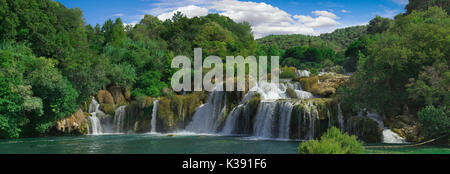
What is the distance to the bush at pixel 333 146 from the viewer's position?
35.5 feet

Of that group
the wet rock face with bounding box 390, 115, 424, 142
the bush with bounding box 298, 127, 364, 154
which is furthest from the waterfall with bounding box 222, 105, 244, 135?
the bush with bounding box 298, 127, 364, 154

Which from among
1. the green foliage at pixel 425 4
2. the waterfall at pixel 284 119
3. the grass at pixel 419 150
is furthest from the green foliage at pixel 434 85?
the green foliage at pixel 425 4

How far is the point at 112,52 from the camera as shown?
39.7m

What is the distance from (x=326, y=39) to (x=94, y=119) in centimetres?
9201

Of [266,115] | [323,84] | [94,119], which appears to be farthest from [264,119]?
[94,119]

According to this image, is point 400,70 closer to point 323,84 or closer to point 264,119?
point 323,84

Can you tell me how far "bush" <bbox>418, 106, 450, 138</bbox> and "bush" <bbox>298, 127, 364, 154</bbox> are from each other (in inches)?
298

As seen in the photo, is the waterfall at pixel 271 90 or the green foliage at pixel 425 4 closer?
the waterfall at pixel 271 90

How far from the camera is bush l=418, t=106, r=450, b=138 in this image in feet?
56.1

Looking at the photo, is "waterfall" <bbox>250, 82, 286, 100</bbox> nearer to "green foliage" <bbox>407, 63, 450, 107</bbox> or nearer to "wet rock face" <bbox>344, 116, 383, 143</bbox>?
"wet rock face" <bbox>344, 116, 383, 143</bbox>

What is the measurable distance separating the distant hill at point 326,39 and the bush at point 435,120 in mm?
78287

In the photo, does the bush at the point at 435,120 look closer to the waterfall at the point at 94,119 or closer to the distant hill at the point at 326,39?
the waterfall at the point at 94,119

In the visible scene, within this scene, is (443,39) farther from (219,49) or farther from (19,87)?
(219,49)

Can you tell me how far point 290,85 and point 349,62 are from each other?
86.3ft
